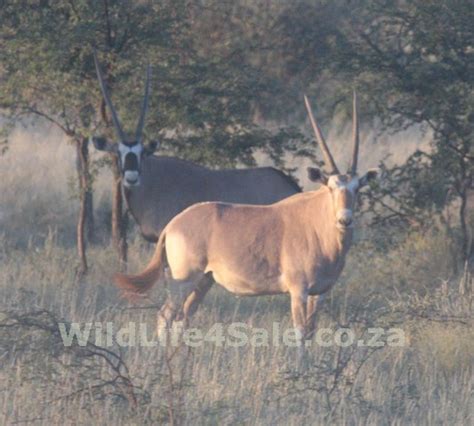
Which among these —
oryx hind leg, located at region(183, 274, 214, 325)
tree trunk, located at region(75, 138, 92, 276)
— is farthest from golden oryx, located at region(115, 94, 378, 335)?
tree trunk, located at region(75, 138, 92, 276)

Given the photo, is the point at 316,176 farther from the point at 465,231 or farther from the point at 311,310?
the point at 465,231

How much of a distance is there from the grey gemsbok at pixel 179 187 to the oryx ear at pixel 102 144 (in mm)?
16

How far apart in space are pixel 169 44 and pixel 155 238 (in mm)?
1885

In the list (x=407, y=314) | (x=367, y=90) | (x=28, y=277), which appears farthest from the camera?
(x=367, y=90)

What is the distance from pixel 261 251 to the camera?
8523 mm

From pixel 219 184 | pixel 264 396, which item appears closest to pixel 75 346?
pixel 264 396

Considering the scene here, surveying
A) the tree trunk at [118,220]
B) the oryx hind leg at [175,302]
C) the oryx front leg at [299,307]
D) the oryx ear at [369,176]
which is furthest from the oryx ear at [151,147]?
the oryx front leg at [299,307]

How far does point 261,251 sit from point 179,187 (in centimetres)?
293

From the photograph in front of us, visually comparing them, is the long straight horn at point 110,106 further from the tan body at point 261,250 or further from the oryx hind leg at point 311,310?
the oryx hind leg at point 311,310

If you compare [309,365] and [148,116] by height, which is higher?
[148,116]

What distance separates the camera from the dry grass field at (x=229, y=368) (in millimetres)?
6289

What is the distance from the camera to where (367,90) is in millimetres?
11203

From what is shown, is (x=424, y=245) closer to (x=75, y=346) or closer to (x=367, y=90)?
(x=367, y=90)

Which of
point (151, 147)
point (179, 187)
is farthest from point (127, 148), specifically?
point (179, 187)
